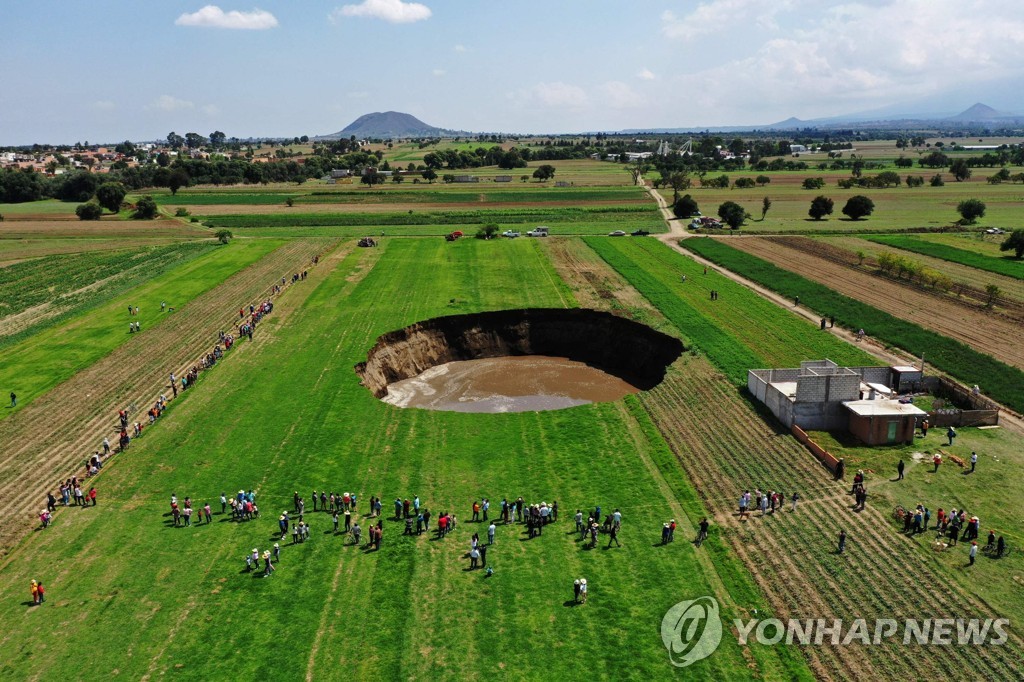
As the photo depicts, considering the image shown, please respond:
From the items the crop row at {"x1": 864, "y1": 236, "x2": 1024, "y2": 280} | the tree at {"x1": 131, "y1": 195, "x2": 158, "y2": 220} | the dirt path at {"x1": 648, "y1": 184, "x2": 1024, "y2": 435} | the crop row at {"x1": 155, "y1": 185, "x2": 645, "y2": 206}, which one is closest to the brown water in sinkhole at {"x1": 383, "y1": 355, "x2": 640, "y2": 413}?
the dirt path at {"x1": 648, "y1": 184, "x2": 1024, "y2": 435}

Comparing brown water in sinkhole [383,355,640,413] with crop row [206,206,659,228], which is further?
crop row [206,206,659,228]

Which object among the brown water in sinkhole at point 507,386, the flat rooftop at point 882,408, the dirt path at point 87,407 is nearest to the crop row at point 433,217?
the dirt path at point 87,407

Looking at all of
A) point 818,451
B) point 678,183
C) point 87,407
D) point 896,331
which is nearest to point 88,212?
point 87,407

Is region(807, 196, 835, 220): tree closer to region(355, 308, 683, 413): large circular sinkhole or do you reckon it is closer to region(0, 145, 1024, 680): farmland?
region(0, 145, 1024, 680): farmland

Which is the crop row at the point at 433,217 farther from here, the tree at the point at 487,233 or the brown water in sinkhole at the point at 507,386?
the brown water in sinkhole at the point at 507,386

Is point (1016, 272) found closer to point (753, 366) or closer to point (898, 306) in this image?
point (898, 306)

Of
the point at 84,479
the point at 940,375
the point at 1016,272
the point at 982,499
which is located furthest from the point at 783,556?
the point at 1016,272
